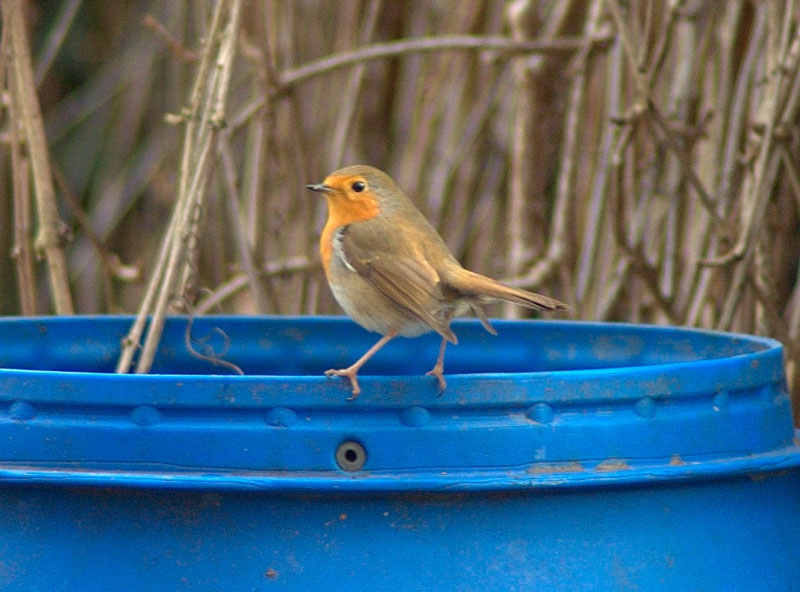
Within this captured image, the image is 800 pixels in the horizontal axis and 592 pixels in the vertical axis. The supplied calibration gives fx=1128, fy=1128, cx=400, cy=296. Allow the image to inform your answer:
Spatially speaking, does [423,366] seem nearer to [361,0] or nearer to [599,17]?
[599,17]

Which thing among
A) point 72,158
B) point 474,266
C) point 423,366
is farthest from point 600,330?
point 72,158

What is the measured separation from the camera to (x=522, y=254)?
12.2 ft

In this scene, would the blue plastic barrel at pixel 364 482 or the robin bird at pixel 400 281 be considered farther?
the robin bird at pixel 400 281

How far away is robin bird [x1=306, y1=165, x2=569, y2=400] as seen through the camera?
84.4 inches

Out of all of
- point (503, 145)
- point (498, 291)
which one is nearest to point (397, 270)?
point (498, 291)

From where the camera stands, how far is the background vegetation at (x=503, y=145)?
2.70 m

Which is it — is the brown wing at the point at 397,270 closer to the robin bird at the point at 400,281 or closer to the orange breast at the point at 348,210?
the robin bird at the point at 400,281

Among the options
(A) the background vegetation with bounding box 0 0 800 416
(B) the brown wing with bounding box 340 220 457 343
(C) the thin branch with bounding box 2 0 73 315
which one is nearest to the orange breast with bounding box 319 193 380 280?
(B) the brown wing with bounding box 340 220 457 343

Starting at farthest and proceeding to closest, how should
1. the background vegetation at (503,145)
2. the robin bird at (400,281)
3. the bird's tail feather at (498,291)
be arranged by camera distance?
the background vegetation at (503,145), the robin bird at (400,281), the bird's tail feather at (498,291)

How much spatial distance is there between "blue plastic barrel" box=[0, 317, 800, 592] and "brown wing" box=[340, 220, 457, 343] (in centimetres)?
57

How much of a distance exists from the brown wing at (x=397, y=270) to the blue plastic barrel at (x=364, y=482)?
0.57m

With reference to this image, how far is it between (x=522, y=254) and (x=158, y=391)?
2431 millimetres

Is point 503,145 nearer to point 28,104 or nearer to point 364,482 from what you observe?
point 28,104

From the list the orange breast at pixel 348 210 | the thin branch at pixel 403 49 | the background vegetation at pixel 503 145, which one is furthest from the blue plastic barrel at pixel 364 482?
the thin branch at pixel 403 49
